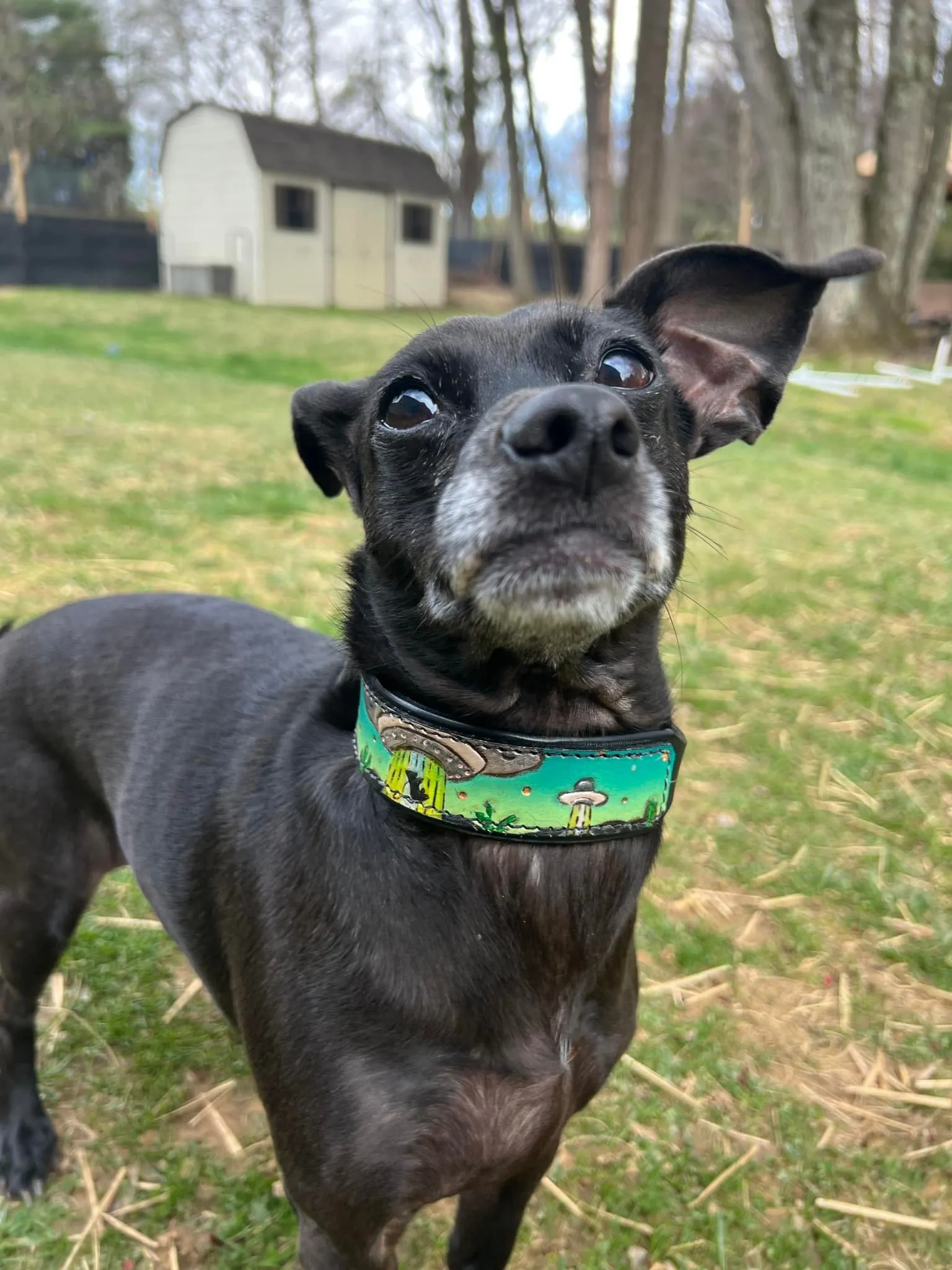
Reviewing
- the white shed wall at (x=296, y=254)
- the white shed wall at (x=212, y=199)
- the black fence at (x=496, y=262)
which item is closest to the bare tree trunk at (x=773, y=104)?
the white shed wall at (x=296, y=254)

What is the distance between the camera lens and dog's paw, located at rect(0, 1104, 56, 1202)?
232cm

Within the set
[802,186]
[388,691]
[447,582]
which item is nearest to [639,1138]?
[388,691]

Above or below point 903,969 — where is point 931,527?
above

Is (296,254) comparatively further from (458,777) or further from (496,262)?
(458,777)

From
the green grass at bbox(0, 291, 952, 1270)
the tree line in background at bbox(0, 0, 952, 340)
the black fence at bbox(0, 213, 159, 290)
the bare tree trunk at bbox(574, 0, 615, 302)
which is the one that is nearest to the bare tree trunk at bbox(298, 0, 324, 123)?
the tree line in background at bbox(0, 0, 952, 340)

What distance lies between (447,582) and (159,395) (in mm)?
10238

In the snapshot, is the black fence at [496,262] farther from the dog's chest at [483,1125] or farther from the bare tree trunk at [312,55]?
the dog's chest at [483,1125]

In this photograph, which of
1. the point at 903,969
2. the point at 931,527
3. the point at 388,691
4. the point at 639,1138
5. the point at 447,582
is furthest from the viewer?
the point at 931,527

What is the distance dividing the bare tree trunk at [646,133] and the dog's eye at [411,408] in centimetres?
1340

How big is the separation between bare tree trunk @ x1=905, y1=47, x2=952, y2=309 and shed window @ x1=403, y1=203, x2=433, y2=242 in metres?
18.2

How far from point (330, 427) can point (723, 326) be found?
88 cm

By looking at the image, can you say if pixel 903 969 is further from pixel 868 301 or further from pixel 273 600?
pixel 868 301

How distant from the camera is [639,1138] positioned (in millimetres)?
2486

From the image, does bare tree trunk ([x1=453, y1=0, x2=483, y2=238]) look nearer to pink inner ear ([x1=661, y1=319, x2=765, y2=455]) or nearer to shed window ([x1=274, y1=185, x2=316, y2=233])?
shed window ([x1=274, y1=185, x2=316, y2=233])
